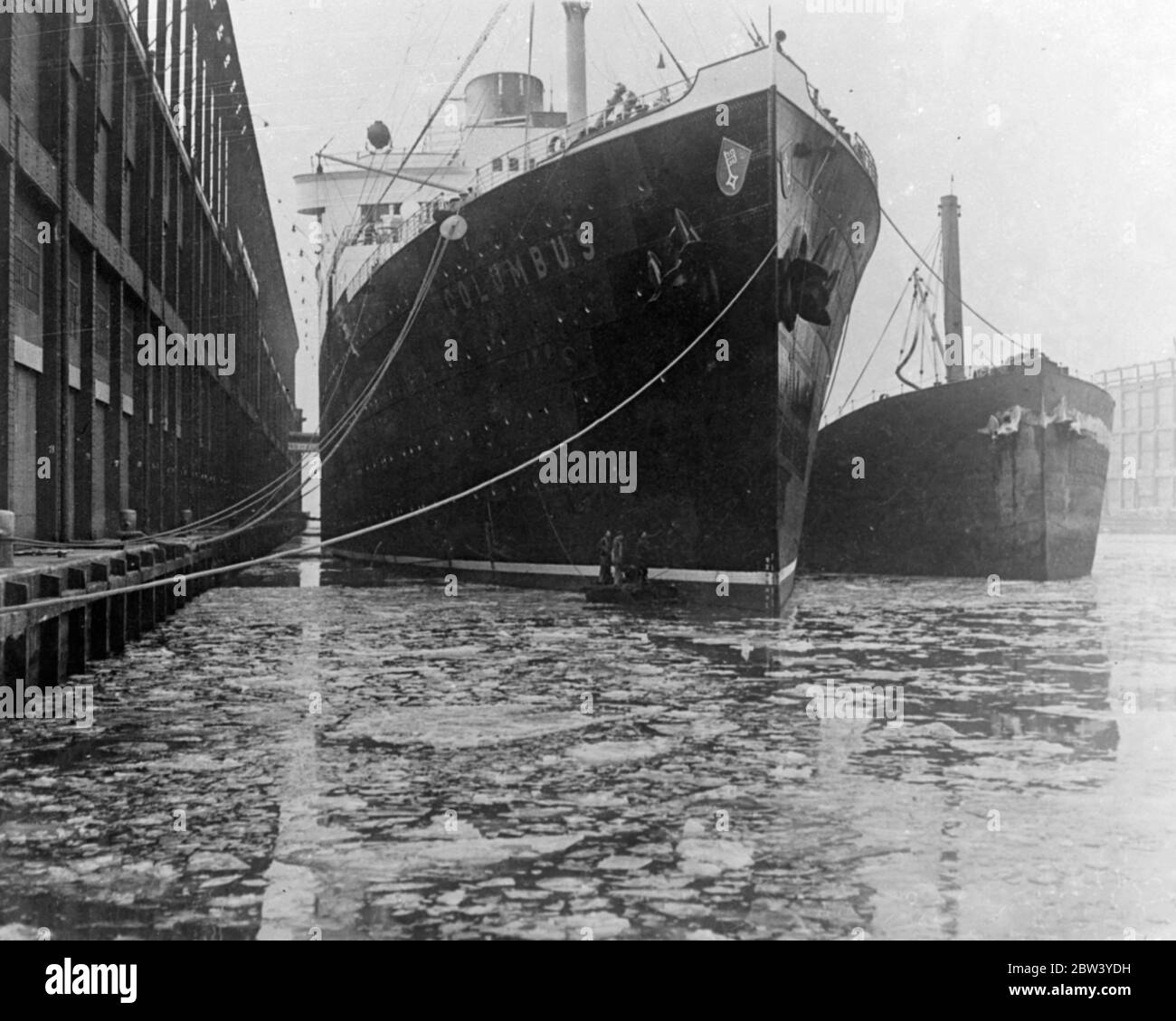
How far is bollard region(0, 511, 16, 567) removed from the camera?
269 inches

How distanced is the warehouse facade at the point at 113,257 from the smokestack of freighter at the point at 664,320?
4.38m

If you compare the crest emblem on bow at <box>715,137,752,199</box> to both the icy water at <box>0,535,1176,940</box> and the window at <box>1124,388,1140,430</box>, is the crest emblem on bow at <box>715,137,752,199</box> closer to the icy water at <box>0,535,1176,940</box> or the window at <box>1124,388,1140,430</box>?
the icy water at <box>0,535,1176,940</box>

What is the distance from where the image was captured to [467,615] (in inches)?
436

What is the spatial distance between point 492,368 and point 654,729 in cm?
882

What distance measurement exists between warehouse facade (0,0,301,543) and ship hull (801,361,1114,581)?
11.9m

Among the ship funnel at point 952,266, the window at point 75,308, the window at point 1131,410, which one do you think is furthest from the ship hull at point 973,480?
the window at point 1131,410

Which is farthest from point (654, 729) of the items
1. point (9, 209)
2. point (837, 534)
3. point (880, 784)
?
point (837, 534)

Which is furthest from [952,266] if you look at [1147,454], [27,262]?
[1147,454]

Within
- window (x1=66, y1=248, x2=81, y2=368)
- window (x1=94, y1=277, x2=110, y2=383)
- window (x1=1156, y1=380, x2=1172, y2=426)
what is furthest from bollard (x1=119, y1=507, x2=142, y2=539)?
window (x1=1156, y1=380, x2=1172, y2=426)

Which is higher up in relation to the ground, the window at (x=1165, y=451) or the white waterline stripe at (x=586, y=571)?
the window at (x=1165, y=451)

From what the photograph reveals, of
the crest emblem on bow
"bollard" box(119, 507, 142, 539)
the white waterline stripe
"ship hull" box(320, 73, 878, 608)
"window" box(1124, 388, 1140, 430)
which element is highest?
"window" box(1124, 388, 1140, 430)

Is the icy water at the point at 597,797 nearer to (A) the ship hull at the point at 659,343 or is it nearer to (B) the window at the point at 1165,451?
(A) the ship hull at the point at 659,343

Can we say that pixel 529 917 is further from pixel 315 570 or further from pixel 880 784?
pixel 315 570

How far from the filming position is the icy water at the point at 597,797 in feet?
10.2
